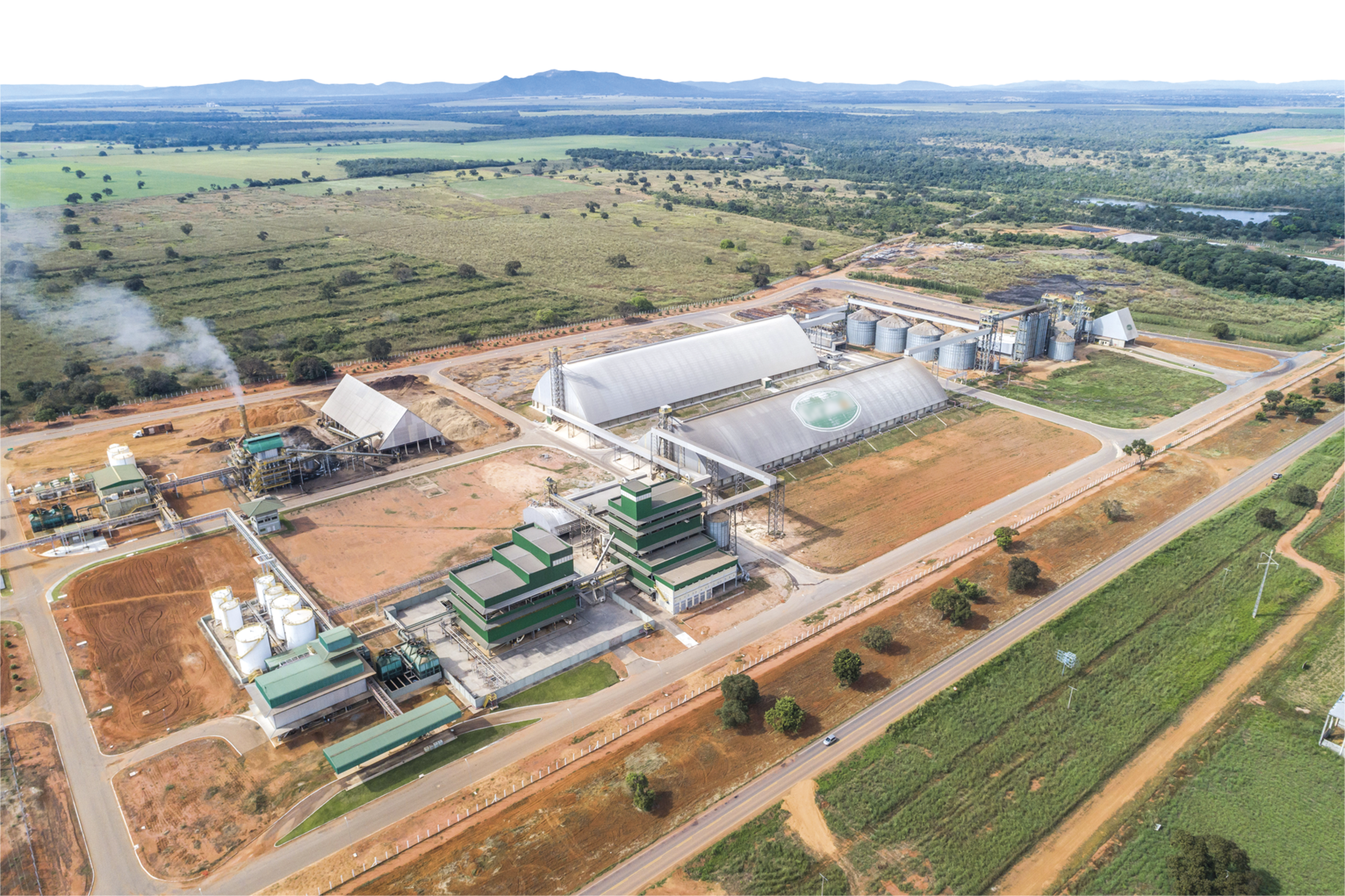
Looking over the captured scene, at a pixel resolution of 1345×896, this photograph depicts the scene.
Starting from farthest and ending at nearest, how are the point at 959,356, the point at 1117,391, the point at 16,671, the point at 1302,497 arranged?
the point at 959,356
the point at 1117,391
the point at 1302,497
the point at 16,671

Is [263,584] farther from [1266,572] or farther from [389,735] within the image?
[1266,572]

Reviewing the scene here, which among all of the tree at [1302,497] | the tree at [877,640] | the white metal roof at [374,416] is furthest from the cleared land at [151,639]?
the tree at [1302,497]

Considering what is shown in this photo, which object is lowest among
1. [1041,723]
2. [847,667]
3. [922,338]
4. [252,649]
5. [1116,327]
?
[1041,723]

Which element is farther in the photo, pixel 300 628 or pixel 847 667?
pixel 300 628

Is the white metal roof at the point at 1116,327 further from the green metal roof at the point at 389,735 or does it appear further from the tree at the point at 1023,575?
the green metal roof at the point at 389,735

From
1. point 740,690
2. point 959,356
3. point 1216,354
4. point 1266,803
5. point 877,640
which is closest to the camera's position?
point 1266,803

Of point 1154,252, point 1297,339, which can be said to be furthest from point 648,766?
point 1154,252

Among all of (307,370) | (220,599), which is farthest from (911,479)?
(307,370)

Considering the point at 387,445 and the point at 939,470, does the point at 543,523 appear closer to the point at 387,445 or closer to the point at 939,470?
the point at 387,445
